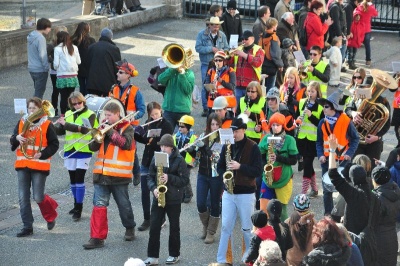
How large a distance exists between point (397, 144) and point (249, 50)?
267cm

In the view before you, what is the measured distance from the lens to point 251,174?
10.8 m

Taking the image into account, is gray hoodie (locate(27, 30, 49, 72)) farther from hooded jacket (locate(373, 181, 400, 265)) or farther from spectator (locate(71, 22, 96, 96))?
hooded jacket (locate(373, 181, 400, 265))

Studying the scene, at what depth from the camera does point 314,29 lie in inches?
726

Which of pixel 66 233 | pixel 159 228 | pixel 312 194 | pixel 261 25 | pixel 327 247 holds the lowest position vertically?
pixel 66 233

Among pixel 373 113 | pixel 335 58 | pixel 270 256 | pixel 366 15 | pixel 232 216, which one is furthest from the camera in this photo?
pixel 366 15

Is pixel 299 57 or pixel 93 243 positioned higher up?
pixel 299 57

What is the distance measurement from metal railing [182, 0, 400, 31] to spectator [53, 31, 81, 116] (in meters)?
8.20

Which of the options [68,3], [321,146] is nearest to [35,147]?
[321,146]

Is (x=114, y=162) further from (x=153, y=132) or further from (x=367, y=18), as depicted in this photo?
(x=367, y=18)

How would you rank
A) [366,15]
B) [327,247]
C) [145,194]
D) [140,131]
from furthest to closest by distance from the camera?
[366,15]
[140,131]
[145,194]
[327,247]

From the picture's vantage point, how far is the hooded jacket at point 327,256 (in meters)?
8.25

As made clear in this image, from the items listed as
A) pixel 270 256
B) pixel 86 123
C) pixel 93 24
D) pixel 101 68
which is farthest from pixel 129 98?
pixel 93 24

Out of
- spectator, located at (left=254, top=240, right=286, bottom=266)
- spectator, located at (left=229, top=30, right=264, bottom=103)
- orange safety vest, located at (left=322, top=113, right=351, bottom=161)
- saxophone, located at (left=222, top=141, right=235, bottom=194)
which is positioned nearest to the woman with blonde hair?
saxophone, located at (left=222, top=141, right=235, bottom=194)

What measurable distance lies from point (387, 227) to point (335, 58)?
8.38m
